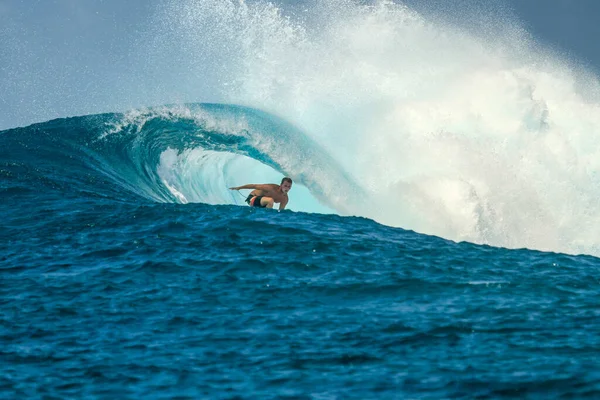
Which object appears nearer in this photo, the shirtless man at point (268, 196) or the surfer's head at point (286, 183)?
the surfer's head at point (286, 183)

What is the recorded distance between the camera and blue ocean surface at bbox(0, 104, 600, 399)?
7121 millimetres

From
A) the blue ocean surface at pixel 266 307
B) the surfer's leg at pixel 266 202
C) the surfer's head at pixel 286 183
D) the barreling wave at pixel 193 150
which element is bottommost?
the blue ocean surface at pixel 266 307

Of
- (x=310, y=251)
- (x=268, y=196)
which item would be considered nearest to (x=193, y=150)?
(x=268, y=196)

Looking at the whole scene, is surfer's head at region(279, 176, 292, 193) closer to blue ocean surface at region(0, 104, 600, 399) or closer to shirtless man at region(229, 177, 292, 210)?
shirtless man at region(229, 177, 292, 210)

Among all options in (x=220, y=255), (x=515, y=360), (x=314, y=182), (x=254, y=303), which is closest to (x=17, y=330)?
(x=254, y=303)

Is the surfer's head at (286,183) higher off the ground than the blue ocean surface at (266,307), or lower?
higher

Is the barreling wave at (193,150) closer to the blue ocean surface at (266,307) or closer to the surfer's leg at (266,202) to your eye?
the blue ocean surface at (266,307)

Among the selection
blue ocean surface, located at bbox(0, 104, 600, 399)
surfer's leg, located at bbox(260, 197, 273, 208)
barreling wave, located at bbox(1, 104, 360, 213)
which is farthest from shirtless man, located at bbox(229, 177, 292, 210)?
barreling wave, located at bbox(1, 104, 360, 213)

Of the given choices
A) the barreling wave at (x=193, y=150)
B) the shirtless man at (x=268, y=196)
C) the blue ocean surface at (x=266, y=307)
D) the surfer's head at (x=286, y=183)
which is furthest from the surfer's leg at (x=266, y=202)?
the barreling wave at (x=193, y=150)

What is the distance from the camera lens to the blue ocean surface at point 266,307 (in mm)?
7121

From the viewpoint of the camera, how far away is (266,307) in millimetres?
9328

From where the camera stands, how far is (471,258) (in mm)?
11938

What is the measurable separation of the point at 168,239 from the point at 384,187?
1138 centimetres

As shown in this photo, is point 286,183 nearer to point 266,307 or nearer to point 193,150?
point 193,150
